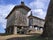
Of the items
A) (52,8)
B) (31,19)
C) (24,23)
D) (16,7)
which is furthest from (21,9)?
(52,8)

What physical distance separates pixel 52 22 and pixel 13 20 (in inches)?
548

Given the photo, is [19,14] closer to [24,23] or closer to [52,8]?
[24,23]

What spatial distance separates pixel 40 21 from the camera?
36.3 meters

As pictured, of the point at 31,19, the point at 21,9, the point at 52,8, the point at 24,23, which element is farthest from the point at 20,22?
the point at 52,8

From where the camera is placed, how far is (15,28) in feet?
82.2

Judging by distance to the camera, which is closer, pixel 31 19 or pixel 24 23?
pixel 24 23

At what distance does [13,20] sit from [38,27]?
44.9 ft

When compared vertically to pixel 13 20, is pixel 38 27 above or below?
below

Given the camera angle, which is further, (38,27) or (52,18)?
(38,27)

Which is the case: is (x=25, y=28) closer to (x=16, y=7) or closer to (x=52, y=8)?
(x=16, y=7)

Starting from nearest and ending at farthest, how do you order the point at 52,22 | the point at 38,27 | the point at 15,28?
the point at 52,22 < the point at 15,28 < the point at 38,27

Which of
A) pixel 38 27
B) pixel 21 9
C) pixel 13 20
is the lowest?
pixel 38 27

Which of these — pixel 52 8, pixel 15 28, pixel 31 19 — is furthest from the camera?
pixel 31 19

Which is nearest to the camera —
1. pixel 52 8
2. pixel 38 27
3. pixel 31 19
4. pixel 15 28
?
pixel 52 8
